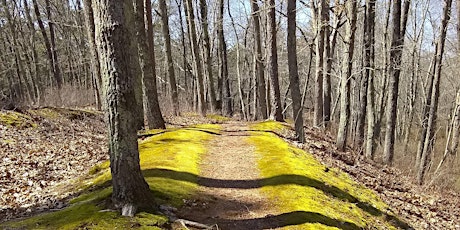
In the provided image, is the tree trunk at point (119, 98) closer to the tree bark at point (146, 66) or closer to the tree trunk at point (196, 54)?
the tree bark at point (146, 66)

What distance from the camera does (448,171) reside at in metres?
14.6

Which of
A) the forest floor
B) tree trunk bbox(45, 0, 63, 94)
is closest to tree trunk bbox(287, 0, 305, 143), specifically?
the forest floor

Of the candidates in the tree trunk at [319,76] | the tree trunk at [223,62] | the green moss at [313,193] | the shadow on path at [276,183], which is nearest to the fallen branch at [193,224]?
the green moss at [313,193]

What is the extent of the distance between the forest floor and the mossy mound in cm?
2

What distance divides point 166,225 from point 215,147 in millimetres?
5657

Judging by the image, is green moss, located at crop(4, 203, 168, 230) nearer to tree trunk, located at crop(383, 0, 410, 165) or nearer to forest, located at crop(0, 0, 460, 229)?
forest, located at crop(0, 0, 460, 229)

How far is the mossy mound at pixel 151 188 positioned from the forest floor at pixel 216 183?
0.08 feet

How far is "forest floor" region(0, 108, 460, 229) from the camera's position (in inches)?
233

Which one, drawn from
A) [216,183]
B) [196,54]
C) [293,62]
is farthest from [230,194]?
[196,54]

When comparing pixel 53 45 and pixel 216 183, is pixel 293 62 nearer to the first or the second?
pixel 216 183

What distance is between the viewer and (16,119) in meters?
12.4

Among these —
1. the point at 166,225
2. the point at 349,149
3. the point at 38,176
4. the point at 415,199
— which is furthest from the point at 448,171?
the point at 38,176

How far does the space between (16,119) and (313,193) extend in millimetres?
10273

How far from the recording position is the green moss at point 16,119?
12.0 metres
